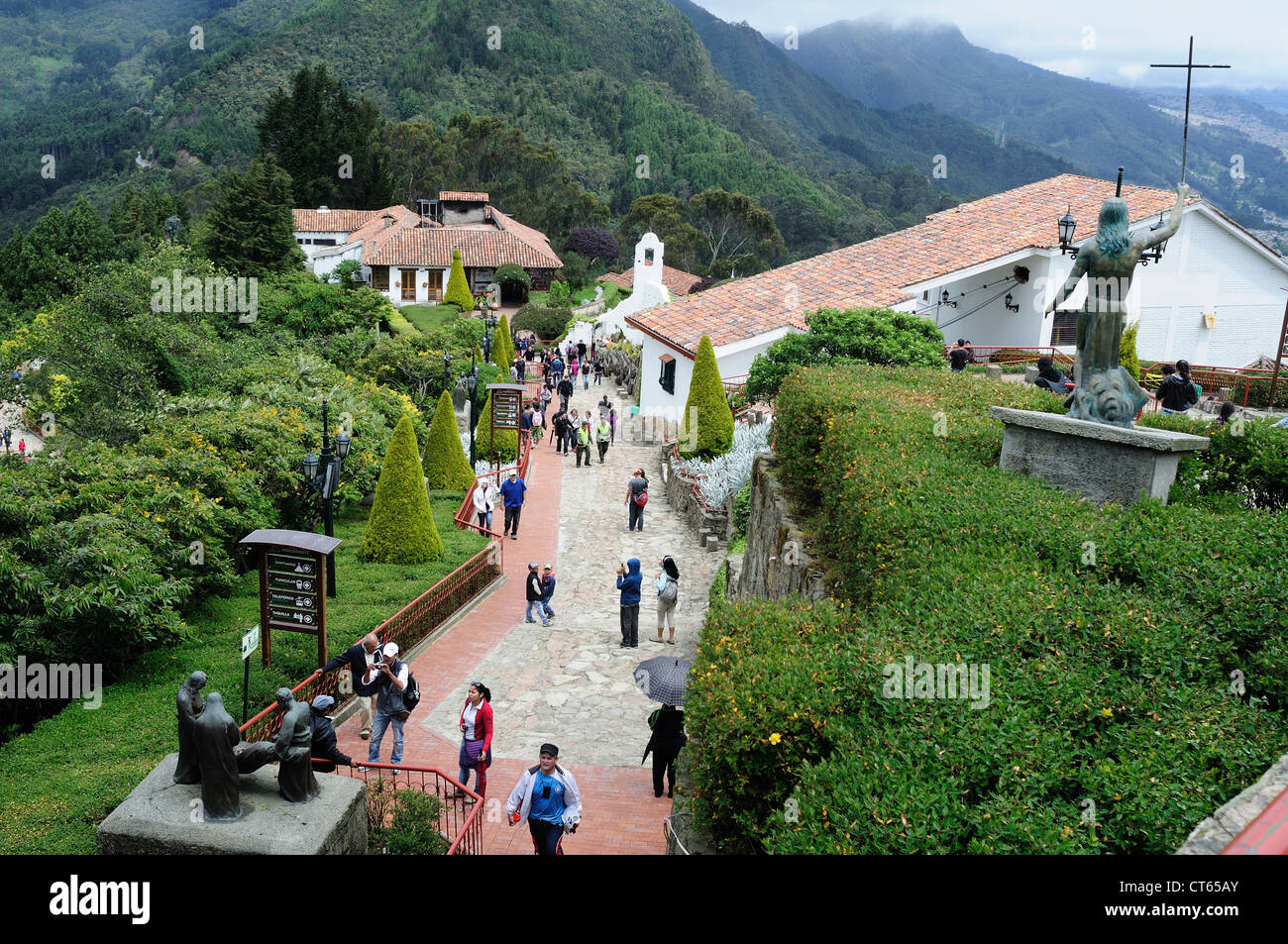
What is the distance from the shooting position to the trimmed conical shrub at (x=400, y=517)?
15.4 m

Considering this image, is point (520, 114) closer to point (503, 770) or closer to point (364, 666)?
point (364, 666)

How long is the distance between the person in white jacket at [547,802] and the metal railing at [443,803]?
1.86 feet

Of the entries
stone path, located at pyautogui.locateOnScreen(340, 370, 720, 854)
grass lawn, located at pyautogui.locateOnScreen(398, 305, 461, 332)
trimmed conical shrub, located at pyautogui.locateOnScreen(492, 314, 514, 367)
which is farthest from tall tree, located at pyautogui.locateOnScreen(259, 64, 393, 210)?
stone path, located at pyautogui.locateOnScreen(340, 370, 720, 854)

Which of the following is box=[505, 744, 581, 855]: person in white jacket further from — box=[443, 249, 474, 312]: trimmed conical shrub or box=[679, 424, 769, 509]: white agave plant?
box=[443, 249, 474, 312]: trimmed conical shrub

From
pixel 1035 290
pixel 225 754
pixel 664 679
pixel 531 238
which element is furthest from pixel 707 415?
A: pixel 531 238

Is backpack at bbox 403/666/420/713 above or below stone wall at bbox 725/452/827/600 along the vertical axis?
below

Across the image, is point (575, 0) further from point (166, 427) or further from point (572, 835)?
point (572, 835)

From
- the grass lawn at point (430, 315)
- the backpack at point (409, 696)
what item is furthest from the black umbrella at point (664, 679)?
the grass lawn at point (430, 315)

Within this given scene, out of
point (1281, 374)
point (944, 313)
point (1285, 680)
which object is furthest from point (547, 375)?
point (1285, 680)

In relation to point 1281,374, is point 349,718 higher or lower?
lower

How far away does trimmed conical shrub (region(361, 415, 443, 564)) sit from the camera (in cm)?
1539

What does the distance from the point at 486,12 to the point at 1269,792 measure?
440 ft

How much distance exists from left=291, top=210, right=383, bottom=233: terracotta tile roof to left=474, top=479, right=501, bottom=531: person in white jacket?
143 feet

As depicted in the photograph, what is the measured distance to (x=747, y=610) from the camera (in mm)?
7164
